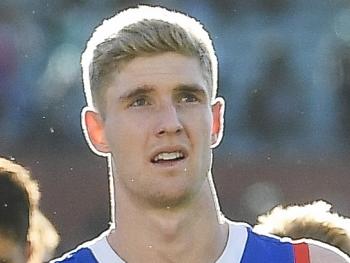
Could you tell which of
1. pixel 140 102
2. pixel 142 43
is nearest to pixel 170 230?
pixel 140 102

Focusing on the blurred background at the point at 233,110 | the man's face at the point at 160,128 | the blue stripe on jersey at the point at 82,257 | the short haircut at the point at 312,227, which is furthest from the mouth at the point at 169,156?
the blurred background at the point at 233,110

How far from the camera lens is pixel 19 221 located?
3438mm

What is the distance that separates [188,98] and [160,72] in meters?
0.08

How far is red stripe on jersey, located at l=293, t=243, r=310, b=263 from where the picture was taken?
8.18 feet

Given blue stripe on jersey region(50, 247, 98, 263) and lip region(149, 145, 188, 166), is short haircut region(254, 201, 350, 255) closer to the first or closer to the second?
blue stripe on jersey region(50, 247, 98, 263)

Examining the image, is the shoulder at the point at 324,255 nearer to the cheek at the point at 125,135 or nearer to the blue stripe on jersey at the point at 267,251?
the blue stripe on jersey at the point at 267,251

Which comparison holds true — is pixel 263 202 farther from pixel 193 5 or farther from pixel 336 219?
pixel 336 219

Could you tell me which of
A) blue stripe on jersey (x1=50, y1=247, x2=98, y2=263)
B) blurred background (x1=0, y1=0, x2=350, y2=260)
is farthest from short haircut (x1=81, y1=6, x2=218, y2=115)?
blurred background (x1=0, y1=0, x2=350, y2=260)

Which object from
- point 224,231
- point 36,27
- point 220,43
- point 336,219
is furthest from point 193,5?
point 224,231

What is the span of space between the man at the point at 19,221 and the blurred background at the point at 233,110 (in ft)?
19.5

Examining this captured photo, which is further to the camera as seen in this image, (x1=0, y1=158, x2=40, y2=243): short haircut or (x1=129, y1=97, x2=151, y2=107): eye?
(x1=0, y1=158, x2=40, y2=243): short haircut

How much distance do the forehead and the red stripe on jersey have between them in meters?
0.44

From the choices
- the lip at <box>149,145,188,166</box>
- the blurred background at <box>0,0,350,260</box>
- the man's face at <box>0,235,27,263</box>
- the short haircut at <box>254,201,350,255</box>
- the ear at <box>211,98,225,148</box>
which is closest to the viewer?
the lip at <box>149,145,188,166</box>

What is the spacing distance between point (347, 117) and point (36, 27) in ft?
9.97
